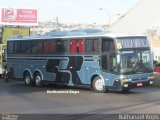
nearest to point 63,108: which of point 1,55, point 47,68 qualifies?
point 47,68

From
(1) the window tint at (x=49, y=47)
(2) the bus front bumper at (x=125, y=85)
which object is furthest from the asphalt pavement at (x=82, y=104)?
(1) the window tint at (x=49, y=47)

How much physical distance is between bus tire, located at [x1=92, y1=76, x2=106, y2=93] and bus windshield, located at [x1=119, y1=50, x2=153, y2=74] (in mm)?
1552

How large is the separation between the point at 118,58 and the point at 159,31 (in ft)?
239

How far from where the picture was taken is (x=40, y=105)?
1692 centimetres

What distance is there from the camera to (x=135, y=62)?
71.5 ft

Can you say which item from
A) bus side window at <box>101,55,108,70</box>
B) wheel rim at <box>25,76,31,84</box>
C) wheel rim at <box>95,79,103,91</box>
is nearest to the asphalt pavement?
wheel rim at <box>95,79,103,91</box>

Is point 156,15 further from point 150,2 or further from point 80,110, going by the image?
point 80,110

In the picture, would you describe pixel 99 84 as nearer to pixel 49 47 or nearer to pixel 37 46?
pixel 49 47

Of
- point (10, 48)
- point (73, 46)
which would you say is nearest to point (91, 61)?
point (73, 46)

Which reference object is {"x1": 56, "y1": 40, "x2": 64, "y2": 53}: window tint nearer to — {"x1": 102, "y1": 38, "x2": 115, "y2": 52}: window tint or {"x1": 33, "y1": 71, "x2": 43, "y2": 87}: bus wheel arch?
{"x1": 33, "y1": 71, "x2": 43, "y2": 87}: bus wheel arch

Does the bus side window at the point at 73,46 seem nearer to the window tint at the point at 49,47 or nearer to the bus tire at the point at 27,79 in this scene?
the window tint at the point at 49,47

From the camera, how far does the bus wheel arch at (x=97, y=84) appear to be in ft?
73.0

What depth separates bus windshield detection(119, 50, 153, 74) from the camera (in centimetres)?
2127

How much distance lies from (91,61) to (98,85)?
4.06 feet
